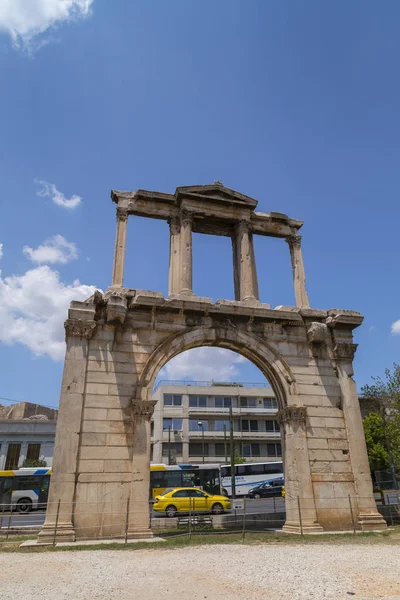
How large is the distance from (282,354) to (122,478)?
665 cm

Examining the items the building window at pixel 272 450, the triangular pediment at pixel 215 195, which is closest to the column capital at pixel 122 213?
the triangular pediment at pixel 215 195

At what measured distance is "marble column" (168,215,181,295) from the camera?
613 inches

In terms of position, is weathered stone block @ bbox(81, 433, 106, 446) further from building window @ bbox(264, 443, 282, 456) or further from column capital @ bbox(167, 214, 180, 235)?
building window @ bbox(264, 443, 282, 456)

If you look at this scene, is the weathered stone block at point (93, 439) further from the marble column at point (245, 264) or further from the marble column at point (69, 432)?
the marble column at point (245, 264)

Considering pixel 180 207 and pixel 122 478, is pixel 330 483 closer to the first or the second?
pixel 122 478

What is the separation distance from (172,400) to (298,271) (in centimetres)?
3502

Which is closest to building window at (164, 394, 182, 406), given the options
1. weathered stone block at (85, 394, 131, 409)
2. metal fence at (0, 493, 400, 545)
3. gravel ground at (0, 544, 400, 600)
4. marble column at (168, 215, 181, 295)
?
metal fence at (0, 493, 400, 545)

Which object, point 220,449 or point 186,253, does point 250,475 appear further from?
point 186,253

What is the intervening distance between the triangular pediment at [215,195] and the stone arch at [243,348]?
17.5 ft

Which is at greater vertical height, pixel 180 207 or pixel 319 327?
pixel 180 207

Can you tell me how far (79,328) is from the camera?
1319 cm

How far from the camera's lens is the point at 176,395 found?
4934 centimetres

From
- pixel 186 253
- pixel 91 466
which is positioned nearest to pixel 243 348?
pixel 186 253

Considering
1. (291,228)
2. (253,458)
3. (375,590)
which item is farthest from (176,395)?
(375,590)
